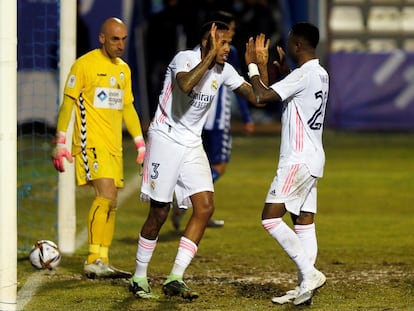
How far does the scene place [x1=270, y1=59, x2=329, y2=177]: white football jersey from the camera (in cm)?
841

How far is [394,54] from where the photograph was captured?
2423 centimetres

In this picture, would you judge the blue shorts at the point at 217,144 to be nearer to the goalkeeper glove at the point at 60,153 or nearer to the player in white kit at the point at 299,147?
the goalkeeper glove at the point at 60,153

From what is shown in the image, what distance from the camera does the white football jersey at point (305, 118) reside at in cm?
841

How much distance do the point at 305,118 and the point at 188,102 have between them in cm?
90

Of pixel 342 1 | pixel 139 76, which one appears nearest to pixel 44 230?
pixel 139 76

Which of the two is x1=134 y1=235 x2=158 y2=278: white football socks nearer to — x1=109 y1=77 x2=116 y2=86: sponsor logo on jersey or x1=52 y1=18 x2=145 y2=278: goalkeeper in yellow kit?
x1=52 y1=18 x2=145 y2=278: goalkeeper in yellow kit

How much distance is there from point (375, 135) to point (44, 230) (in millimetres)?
12549

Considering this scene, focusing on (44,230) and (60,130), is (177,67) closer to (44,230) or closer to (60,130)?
(60,130)

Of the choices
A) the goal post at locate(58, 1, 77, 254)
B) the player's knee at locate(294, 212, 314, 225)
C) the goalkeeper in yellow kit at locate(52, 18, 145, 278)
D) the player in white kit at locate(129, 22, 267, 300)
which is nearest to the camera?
the player in white kit at locate(129, 22, 267, 300)

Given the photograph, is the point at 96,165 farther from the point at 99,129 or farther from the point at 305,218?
the point at 305,218

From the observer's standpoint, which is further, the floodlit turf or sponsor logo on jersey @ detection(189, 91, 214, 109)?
sponsor logo on jersey @ detection(189, 91, 214, 109)

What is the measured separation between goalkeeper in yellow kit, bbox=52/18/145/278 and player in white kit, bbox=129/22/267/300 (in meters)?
0.81

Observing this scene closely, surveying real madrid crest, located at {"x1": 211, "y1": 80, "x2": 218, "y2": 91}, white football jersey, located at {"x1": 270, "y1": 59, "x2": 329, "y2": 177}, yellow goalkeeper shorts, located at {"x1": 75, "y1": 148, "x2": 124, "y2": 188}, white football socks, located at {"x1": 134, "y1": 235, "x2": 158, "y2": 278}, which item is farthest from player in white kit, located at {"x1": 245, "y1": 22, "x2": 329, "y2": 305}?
yellow goalkeeper shorts, located at {"x1": 75, "y1": 148, "x2": 124, "y2": 188}
